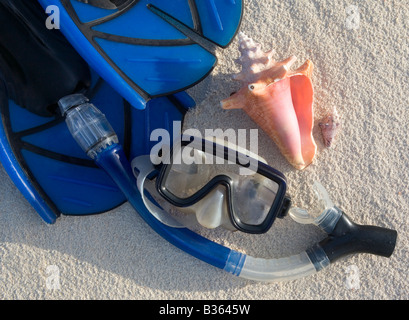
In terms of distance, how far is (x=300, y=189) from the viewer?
155 centimetres

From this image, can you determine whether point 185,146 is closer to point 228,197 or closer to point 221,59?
point 228,197

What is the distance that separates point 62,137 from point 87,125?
0.53 ft

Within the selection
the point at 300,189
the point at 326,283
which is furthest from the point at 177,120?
the point at 326,283

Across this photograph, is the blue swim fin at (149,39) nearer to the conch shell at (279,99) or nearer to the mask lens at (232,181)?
the conch shell at (279,99)

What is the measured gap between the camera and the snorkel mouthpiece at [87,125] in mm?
1440

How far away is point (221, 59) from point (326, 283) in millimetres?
888

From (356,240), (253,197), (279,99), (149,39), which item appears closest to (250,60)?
(279,99)

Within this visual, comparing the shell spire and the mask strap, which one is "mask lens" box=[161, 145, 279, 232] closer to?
the mask strap

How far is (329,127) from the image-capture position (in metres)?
1.52

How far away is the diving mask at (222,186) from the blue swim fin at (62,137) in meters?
0.21

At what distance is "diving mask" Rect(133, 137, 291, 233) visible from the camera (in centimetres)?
132

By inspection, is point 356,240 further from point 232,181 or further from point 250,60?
point 250,60

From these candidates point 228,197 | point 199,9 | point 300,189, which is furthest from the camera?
point 300,189

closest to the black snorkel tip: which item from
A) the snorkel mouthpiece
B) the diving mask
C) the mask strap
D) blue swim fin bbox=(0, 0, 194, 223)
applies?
the diving mask
